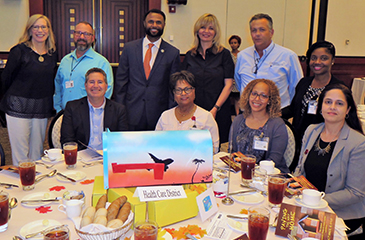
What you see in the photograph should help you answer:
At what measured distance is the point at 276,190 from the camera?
1610mm

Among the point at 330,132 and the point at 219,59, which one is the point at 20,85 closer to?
the point at 219,59

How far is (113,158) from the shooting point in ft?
4.63

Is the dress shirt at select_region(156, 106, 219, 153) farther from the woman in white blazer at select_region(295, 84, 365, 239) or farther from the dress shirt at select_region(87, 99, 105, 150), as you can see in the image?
the woman in white blazer at select_region(295, 84, 365, 239)

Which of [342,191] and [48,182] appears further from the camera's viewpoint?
[342,191]

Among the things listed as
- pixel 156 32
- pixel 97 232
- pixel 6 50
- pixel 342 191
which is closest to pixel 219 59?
pixel 156 32

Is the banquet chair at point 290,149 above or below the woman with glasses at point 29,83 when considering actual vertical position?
below

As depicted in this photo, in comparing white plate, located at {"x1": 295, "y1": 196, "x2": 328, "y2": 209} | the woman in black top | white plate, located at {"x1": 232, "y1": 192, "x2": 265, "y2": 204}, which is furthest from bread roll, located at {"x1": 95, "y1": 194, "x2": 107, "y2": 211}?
the woman in black top

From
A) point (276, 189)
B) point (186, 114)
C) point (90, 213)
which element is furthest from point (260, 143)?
point (90, 213)

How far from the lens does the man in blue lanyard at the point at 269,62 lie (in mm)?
3258

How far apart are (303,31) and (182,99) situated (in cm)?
628

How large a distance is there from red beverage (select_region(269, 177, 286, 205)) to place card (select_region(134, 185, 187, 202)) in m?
0.46

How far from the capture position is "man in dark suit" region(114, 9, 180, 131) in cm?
339

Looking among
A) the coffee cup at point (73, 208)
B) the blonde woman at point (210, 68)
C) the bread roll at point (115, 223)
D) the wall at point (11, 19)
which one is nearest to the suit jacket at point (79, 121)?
the blonde woman at point (210, 68)

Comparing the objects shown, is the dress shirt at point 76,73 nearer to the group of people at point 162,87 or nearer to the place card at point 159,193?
the group of people at point 162,87
